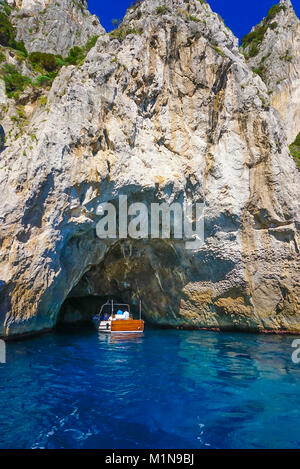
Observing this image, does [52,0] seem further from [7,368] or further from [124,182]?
[7,368]

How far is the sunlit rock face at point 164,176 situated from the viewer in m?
16.2

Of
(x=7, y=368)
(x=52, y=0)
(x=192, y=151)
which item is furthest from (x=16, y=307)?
(x=52, y=0)

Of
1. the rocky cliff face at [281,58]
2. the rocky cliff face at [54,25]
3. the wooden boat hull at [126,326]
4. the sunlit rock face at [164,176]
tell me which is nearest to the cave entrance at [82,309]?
the sunlit rock face at [164,176]

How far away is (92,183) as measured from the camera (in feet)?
55.6

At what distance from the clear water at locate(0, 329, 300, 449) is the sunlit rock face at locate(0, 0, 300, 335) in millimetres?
4341

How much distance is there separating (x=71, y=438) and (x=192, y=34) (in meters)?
22.6

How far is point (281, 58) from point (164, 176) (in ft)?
80.0

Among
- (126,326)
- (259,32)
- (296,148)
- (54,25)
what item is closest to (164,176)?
(126,326)

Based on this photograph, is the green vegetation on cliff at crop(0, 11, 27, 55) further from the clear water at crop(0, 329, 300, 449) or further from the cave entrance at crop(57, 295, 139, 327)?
the clear water at crop(0, 329, 300, 449)

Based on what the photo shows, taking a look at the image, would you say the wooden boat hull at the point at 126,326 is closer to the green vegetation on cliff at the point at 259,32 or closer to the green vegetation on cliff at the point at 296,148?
the green vegetation on cliff at the point at 296,148

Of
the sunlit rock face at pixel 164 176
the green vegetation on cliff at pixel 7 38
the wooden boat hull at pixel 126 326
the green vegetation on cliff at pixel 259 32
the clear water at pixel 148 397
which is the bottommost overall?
the clear water at pixel 148 397

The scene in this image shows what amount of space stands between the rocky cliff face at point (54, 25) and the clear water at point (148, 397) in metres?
32.6

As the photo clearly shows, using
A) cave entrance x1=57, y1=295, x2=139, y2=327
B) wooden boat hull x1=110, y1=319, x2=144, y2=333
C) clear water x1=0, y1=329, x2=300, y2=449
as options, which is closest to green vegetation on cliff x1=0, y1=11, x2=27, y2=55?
cave entrance x1=57, y1=295, x2=139, y2=327

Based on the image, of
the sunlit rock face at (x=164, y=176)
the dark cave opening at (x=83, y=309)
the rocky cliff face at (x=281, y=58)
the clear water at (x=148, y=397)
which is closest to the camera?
the clear water at (x=148, y=397)
